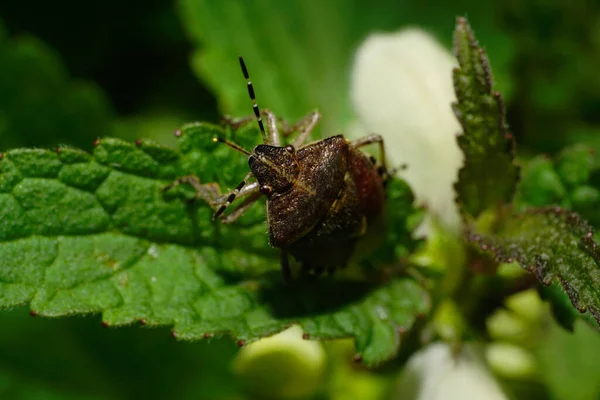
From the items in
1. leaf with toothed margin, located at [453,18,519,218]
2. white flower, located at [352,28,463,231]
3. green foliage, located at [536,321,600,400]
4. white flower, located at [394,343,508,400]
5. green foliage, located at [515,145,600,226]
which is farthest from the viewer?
green foliage, located at [536,321,600,400]

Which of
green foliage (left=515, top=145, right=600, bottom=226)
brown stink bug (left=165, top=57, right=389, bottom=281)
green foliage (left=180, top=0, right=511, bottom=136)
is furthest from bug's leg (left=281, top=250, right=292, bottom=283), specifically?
green foliage (left=180, top=0, right=511, bottom=136)

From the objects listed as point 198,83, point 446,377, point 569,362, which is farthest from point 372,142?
point 198,83

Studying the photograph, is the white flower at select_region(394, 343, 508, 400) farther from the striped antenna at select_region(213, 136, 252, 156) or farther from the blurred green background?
the striped antenna at select_region(213, 136, 252, 156)

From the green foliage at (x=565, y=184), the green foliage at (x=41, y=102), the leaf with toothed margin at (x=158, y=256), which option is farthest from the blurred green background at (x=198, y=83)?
the green foliage at (x=565, y=184)

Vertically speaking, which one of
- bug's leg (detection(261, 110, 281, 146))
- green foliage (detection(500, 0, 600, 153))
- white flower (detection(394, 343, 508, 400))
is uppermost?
green foliage (detection(500, 0, 600, 153))

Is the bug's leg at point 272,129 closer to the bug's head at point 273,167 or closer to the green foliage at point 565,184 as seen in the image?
the bug's head at point 273,167

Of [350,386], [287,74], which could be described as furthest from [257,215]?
[287,74]
